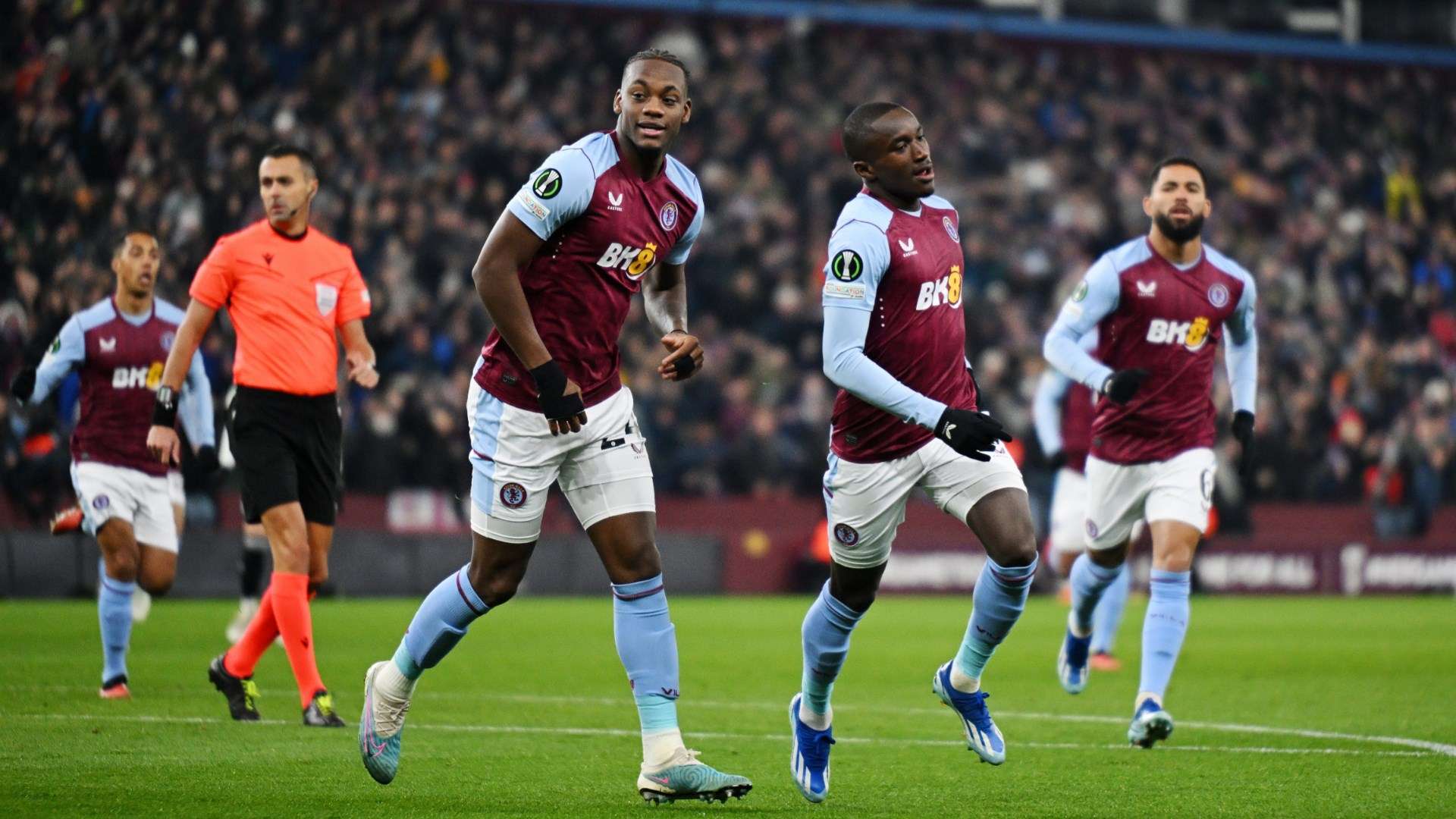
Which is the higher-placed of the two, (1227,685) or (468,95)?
(468,95)

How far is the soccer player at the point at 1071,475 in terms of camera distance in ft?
45.1

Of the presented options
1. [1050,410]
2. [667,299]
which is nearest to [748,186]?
[1050,410]

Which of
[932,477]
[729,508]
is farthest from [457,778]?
[729,508]

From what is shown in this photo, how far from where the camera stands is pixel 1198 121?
31.8 m

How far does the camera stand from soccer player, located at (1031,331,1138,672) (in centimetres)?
1374

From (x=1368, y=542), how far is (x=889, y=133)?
67.5ft

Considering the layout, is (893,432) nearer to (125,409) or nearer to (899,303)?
(899,303)

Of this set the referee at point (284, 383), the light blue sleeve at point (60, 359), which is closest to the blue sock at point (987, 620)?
the referee at point (284, 383)

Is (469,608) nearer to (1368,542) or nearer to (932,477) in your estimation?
(932,477)

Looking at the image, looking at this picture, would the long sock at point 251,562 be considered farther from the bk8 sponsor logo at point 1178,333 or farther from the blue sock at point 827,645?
the blue sock at point 827,645

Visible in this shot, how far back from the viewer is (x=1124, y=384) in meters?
9.11

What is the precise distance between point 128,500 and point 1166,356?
6.03 metres

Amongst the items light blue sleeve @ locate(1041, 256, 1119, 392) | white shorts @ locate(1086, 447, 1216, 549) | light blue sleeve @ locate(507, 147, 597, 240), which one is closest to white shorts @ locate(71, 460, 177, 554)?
light blue sleeve @ locate(1041, 256, 1119, 392)

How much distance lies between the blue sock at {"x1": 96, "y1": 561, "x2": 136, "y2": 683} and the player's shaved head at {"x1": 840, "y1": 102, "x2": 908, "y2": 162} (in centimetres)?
544
